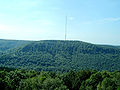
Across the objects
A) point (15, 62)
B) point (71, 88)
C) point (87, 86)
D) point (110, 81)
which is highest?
point (110, 81)

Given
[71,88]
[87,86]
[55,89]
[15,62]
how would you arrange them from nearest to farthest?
[55,89] < [87,86] < [71,88] < [15,62]

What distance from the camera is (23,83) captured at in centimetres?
3856

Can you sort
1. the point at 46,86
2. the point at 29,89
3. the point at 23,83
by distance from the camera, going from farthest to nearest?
the point at 23,83
the point at 29,89
the point at 46,86

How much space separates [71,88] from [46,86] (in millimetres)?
19186

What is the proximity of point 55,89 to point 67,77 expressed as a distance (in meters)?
21.9

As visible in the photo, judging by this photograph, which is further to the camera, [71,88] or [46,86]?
[71,88]

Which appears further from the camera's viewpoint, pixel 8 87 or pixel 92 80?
pixel 92 80

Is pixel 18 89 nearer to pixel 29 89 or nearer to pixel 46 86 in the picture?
pixel 29 89

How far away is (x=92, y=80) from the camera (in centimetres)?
4491

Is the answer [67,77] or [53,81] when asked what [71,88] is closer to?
[67,77]

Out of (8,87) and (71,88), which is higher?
(8,87)

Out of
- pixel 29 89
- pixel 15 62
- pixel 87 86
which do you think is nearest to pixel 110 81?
pixel 87 86

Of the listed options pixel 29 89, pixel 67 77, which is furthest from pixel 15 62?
pixel 29 89

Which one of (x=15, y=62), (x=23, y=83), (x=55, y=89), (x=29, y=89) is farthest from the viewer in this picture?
(x=15, y=62)
